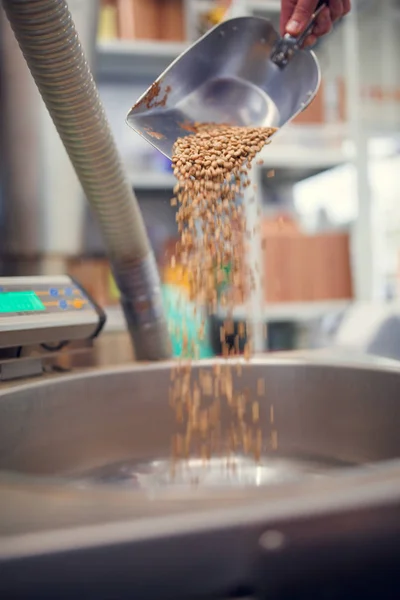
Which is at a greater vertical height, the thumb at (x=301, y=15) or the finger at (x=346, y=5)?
the finger at (x=346, y=5)

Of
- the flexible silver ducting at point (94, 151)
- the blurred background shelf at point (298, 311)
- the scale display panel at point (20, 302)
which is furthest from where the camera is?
the blurred background shelf at point (298, 311)

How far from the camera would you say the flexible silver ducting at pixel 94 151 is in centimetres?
58

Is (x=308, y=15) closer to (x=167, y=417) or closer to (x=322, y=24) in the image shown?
(x=322, y=24)

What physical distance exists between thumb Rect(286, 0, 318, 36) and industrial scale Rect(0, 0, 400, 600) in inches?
14.3

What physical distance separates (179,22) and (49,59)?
5.92 feet

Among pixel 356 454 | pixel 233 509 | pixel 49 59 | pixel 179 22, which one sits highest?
pixel 179 22

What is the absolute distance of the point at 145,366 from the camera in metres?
0.81

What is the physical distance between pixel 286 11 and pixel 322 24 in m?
0.06

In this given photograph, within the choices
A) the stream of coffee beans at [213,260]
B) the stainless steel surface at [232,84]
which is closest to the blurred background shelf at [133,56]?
the stainless steel surface at [232,84]

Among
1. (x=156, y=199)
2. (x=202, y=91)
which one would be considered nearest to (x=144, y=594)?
(x=202, y=91)

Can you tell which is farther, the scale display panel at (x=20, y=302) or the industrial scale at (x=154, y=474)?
the scale display panel at (x=20, y=302)

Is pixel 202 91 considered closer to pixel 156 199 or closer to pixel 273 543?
pixel 273 543

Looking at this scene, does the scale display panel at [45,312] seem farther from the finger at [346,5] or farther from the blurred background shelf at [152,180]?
the blurred background shelf at [152,180]

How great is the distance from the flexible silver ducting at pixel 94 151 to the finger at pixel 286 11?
0.35 m
